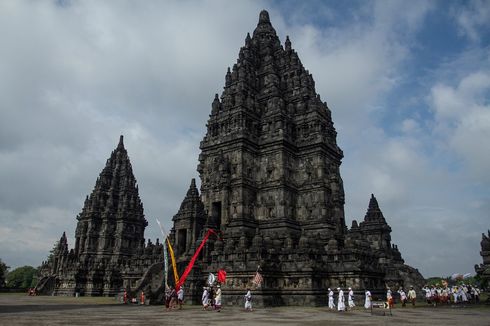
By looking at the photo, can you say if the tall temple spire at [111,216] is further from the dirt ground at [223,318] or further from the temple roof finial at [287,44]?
the dirt ground at [223,318]

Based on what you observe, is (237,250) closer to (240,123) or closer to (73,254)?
(240,123)

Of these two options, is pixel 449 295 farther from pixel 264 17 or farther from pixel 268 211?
pixel 264 17

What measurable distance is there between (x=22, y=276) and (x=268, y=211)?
100 metres

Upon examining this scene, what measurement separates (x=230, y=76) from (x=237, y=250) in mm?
25258

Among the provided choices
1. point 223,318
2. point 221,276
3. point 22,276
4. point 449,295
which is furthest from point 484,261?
point 22,276

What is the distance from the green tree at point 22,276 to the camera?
354 ft

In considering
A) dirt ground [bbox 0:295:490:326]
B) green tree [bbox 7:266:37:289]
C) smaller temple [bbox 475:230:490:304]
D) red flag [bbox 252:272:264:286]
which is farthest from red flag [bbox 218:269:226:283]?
green tree [bbox 7:266:37:289]

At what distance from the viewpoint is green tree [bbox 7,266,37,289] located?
354 ft

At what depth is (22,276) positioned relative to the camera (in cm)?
11262

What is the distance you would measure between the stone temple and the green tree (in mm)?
61991

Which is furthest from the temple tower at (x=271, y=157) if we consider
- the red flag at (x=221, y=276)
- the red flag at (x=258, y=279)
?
the red flag at (x=258, y=279)

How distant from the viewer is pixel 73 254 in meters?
63.6

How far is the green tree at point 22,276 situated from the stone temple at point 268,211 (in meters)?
62.0

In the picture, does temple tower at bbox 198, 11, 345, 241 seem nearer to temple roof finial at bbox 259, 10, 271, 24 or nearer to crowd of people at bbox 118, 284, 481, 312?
crowd of people at bbox 118, 284, 481, 312
